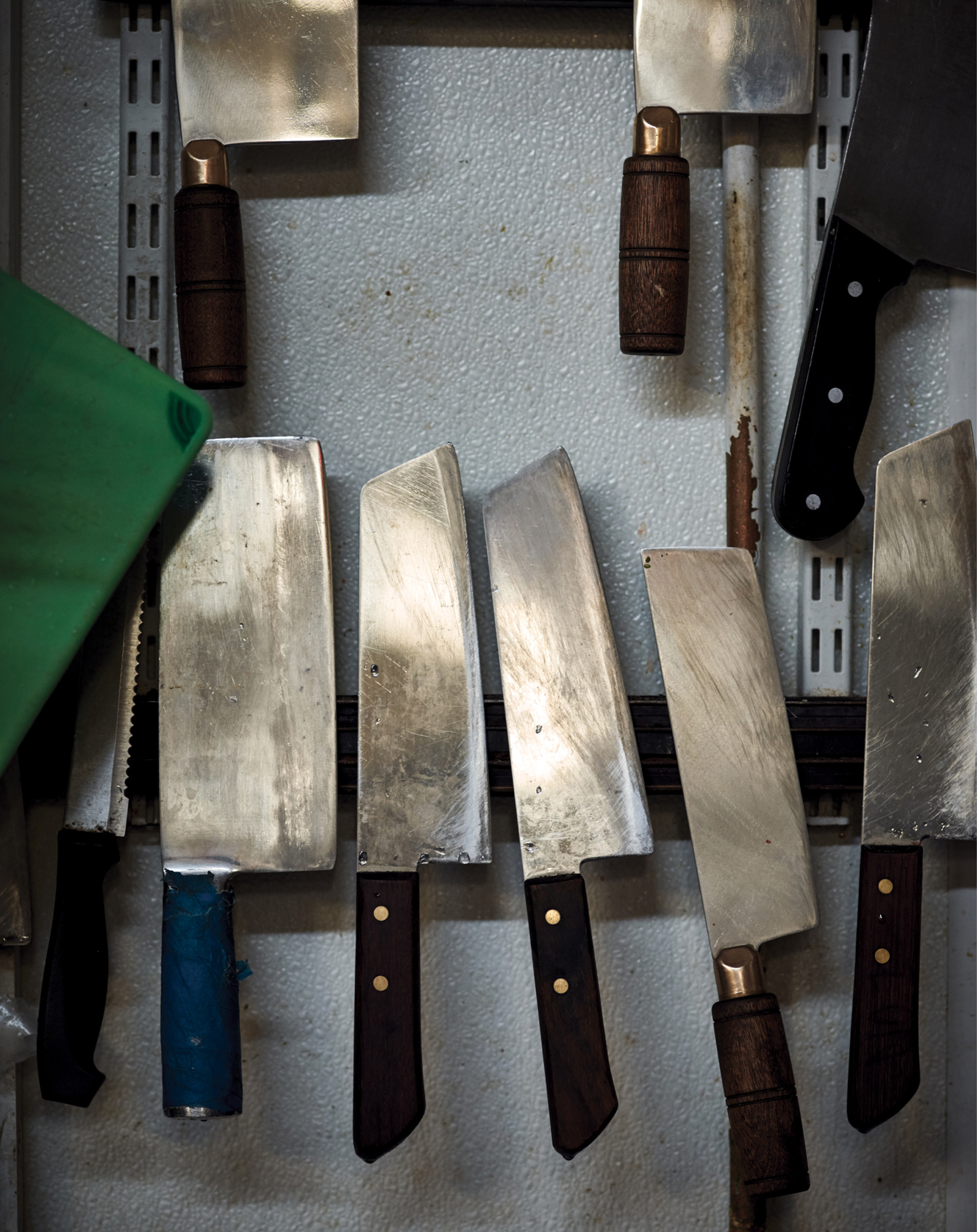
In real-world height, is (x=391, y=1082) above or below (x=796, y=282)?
below

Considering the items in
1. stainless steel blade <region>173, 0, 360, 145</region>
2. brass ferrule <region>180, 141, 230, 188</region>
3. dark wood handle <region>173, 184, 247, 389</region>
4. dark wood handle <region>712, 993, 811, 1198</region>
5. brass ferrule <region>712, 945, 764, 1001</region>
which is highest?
stainless steel blade <region>173, 0, 360, 145</region>

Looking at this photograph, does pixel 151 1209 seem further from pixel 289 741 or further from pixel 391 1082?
pixel 289 741

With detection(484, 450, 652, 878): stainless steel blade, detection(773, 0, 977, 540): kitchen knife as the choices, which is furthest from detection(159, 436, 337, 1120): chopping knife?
detection(773, 0, 977, 540): kitchen knife

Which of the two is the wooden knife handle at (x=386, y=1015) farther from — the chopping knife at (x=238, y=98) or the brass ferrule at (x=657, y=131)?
the brass ferrule at (x=657, y=131)

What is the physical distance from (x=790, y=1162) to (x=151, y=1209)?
1.50 feet

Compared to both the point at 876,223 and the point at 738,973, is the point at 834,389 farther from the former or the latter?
the point at 738,973

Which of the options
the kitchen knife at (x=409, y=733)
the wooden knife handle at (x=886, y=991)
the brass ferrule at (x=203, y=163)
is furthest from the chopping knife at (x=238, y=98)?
the wooden knife handle at (x=886, y=991)

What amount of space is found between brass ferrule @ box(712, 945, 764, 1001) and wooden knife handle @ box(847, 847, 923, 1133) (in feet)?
0.25

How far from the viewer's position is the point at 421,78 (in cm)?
69

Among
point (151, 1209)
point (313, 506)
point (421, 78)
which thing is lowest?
point (151, 1209)

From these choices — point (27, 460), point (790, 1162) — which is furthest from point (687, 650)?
point (27, 460)

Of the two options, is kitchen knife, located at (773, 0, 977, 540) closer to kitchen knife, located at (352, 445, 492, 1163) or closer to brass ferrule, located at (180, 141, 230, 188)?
kitchen knife, located at (352, 445, 492, 1163)

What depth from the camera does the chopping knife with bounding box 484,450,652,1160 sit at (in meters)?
0.60

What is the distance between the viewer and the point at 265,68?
A: 25.3 inches
